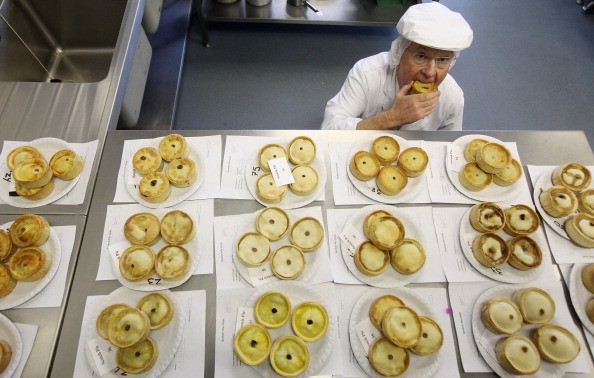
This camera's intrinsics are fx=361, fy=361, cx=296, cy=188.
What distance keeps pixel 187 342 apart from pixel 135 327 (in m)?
0.20

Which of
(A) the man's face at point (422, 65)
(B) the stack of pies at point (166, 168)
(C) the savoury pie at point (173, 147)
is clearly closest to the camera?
(B) the stack of pies at point (166, 168)

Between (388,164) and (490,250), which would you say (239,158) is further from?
(490,250)

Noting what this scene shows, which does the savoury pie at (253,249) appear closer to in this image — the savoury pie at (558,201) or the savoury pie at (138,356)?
the savoury pie at (138,356)

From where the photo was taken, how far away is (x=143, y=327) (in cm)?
136

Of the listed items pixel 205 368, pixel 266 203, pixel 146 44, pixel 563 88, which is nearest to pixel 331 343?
pixel 205 368

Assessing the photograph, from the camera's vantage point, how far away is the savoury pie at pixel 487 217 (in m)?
1.59

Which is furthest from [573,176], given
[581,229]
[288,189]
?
[288,189]

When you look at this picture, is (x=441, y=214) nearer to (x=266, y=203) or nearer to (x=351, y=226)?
(x=351, y=226)

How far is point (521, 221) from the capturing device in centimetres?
161

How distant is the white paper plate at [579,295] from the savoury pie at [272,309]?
3.85 ft

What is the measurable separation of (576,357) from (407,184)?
3.05ft

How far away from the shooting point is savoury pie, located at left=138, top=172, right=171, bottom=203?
1.60 m

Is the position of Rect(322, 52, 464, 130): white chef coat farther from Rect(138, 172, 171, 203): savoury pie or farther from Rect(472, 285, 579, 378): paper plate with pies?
Rect(472, 285, 579, 378): paper plate with pies

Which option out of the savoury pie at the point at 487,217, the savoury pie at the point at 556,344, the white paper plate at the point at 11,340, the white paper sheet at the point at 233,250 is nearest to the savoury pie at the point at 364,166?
the white paper sheet at the point at 233,250
